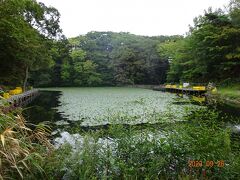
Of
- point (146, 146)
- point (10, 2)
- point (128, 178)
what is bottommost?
point (128, 178)

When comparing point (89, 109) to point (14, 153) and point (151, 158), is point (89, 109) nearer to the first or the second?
point (151, 158)

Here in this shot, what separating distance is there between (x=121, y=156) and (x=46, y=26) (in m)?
34.0

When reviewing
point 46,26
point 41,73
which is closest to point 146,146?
point 46,26

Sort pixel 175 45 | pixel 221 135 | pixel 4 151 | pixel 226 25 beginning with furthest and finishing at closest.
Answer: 1. pixel 175 45
2. pixel 226 25
3. pixel 221 135
4. pixel 4 151

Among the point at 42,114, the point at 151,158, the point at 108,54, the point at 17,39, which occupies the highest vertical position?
the point at 108,54

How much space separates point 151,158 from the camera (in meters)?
4.16

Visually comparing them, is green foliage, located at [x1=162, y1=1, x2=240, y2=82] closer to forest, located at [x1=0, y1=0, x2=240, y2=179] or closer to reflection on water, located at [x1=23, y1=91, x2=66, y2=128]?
forest, located at [x1=0, y1=0, x2=240, y2=179]

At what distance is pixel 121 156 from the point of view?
14.5ft

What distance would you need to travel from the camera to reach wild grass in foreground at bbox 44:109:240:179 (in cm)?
387

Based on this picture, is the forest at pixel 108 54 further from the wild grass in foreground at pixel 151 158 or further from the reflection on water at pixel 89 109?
the wild grass in foreground at pixel 151 158

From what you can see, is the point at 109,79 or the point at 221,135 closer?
the point at 221,135

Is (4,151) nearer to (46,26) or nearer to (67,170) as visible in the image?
(67,170)

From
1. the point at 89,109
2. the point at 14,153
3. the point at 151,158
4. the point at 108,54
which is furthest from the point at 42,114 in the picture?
the point at 108,54

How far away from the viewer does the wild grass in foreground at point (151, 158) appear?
12.7ft
